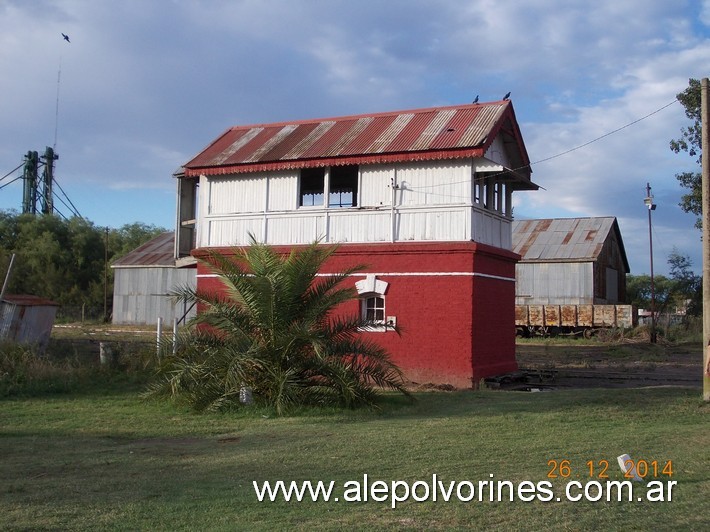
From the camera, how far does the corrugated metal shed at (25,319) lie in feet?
64.2

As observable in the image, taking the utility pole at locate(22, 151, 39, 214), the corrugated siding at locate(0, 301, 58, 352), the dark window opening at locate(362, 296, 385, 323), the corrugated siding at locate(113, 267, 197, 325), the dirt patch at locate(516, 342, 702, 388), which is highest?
the utility pole at locate(22, 151, 39, 214)

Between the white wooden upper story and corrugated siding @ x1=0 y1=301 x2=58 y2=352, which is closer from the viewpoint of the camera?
the white wooden upper story

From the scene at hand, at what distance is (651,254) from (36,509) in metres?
37.7

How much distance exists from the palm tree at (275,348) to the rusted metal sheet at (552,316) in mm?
27260

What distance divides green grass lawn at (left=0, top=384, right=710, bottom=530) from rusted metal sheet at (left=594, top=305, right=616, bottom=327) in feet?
78.7

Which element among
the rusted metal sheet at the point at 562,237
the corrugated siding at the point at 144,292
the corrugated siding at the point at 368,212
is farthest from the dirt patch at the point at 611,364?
the corrugated siding at the point at 144,292

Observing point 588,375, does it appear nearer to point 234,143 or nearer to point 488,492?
point 234,143

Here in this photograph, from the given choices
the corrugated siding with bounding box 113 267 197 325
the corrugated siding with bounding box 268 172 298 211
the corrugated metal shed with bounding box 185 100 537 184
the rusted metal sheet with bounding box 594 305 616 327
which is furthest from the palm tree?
the corrugated siding with bounding box 113 267 197 325

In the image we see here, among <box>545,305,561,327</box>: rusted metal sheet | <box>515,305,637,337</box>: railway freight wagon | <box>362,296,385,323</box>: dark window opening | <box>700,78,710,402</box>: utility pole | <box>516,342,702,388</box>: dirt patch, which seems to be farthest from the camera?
<box>545,305,561,327</box>: rusted metal sheet

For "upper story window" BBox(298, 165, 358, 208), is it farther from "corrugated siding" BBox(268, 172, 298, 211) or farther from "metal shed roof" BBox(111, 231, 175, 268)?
"metal shed roof" BBox(111, 231, 175, 268)

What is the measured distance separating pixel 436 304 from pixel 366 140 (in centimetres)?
474

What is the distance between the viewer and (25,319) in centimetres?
1988

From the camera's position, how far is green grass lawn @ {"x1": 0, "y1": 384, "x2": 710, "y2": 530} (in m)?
6.59

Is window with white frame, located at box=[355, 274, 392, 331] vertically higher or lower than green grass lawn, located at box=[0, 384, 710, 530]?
higher
